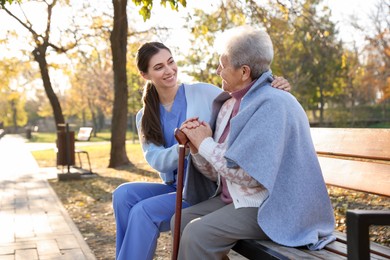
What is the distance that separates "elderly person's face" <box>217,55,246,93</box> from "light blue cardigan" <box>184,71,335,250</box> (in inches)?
7.7

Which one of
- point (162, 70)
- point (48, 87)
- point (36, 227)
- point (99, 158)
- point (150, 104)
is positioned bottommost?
point (99, 158)

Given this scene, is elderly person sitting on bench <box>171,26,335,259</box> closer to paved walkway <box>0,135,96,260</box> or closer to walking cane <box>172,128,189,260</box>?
walking cane <box>172,128,189,260</box>

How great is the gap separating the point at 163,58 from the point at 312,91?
116ft

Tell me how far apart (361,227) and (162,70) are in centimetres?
206

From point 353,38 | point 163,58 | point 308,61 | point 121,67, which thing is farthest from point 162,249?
point 353,38

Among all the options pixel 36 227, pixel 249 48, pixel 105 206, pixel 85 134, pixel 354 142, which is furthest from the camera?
pixel 85 134

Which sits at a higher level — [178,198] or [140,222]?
[178,198]

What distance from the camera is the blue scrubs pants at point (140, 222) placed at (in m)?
3.19

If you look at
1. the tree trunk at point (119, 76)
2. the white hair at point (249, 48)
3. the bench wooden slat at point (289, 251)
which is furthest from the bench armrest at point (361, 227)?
the tree trunk at point (119, 76)

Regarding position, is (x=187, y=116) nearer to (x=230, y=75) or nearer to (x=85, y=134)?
(x=230, y=75)

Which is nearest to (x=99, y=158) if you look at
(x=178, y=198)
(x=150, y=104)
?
(x=150, y=104)

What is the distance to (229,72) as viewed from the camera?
9.16 feet

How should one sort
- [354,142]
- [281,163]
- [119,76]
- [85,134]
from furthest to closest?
[85,134], [119,76], [354,142], [281,163]

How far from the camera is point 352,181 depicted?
341 centimetres
